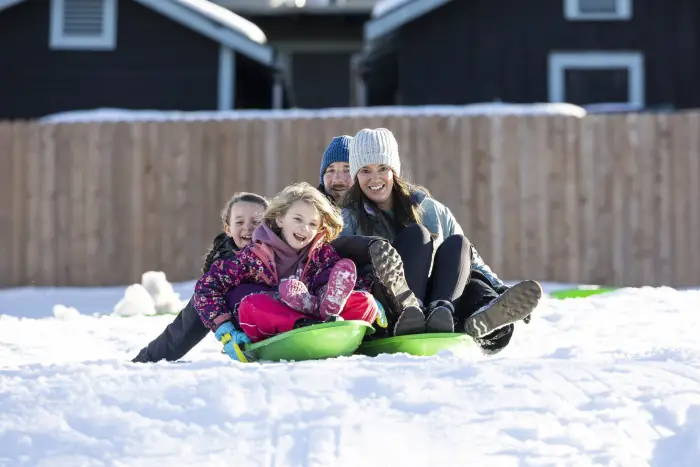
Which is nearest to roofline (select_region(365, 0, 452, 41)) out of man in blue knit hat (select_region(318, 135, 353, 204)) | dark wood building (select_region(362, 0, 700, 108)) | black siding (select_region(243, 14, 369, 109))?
dark wood building (select_region(362, 0, 700, 108))

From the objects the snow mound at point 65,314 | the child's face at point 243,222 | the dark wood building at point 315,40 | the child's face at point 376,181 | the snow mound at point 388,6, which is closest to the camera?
the child's face at point 376,181

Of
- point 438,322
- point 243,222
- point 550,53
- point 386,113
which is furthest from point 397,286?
point 550,53

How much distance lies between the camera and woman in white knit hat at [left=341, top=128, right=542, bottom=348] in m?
3.99

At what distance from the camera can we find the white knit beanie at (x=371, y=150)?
14.6 ft

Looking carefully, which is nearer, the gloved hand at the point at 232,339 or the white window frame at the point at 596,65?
the gloved hand at the point at 232,339

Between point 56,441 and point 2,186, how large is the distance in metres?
7.86

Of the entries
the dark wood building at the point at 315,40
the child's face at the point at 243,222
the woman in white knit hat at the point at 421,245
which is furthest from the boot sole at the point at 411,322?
the dark wood building at the point at 315,40

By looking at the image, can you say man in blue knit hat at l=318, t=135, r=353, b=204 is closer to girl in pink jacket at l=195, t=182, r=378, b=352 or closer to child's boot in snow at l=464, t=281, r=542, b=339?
girl in pink jacket at l=195, t=182, r=378, b=352

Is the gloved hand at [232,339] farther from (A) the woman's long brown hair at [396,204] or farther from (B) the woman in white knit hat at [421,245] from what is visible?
(A) the woman's long brown hair at [396,204]

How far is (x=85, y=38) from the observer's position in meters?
14.0

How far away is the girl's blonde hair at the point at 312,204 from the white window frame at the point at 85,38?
10734 millimetres

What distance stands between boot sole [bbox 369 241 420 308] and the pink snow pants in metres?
0.11

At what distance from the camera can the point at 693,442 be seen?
9.01 feet

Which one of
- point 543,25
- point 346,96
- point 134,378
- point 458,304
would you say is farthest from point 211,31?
point 134,378
